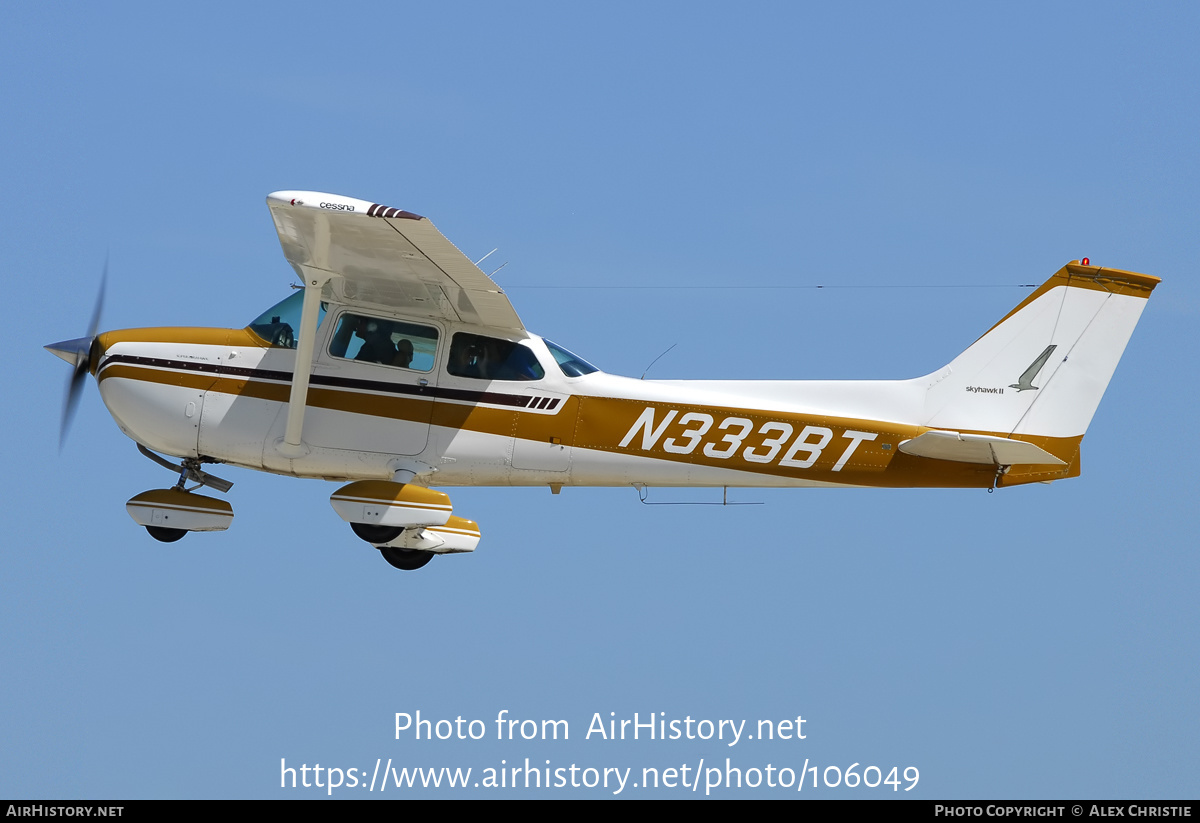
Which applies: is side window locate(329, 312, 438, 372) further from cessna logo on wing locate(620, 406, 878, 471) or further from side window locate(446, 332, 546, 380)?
cessna logo on wing locate(620, 406, 878, 471)

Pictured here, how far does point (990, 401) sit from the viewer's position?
45.2 ft

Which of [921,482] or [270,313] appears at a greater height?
[270,313]

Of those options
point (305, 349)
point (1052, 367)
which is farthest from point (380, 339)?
point (1052, 367)

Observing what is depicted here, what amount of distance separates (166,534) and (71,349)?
2126mm

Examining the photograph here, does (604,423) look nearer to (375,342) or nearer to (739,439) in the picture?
(739,439)

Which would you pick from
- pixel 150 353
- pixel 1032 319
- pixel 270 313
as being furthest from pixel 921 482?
pixel 150 353

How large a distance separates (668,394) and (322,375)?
10.5 ft

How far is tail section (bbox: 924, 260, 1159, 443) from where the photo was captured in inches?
538

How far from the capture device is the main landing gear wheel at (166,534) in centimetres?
1396

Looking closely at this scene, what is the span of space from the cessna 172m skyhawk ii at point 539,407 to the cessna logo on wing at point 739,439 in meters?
0.01

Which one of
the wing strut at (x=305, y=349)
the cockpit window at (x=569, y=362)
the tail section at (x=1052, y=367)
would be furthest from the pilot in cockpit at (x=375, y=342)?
the tail section at (x=1052, y=367)

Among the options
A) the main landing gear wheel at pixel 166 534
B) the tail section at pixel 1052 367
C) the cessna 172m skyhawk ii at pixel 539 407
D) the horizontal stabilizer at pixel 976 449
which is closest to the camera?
the horizontal stabilizer at pixel 976 449

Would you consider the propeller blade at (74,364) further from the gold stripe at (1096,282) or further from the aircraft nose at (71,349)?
the gold stripe at (1096,282)

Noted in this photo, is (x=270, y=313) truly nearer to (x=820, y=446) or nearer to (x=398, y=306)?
(x=398, y=306)
